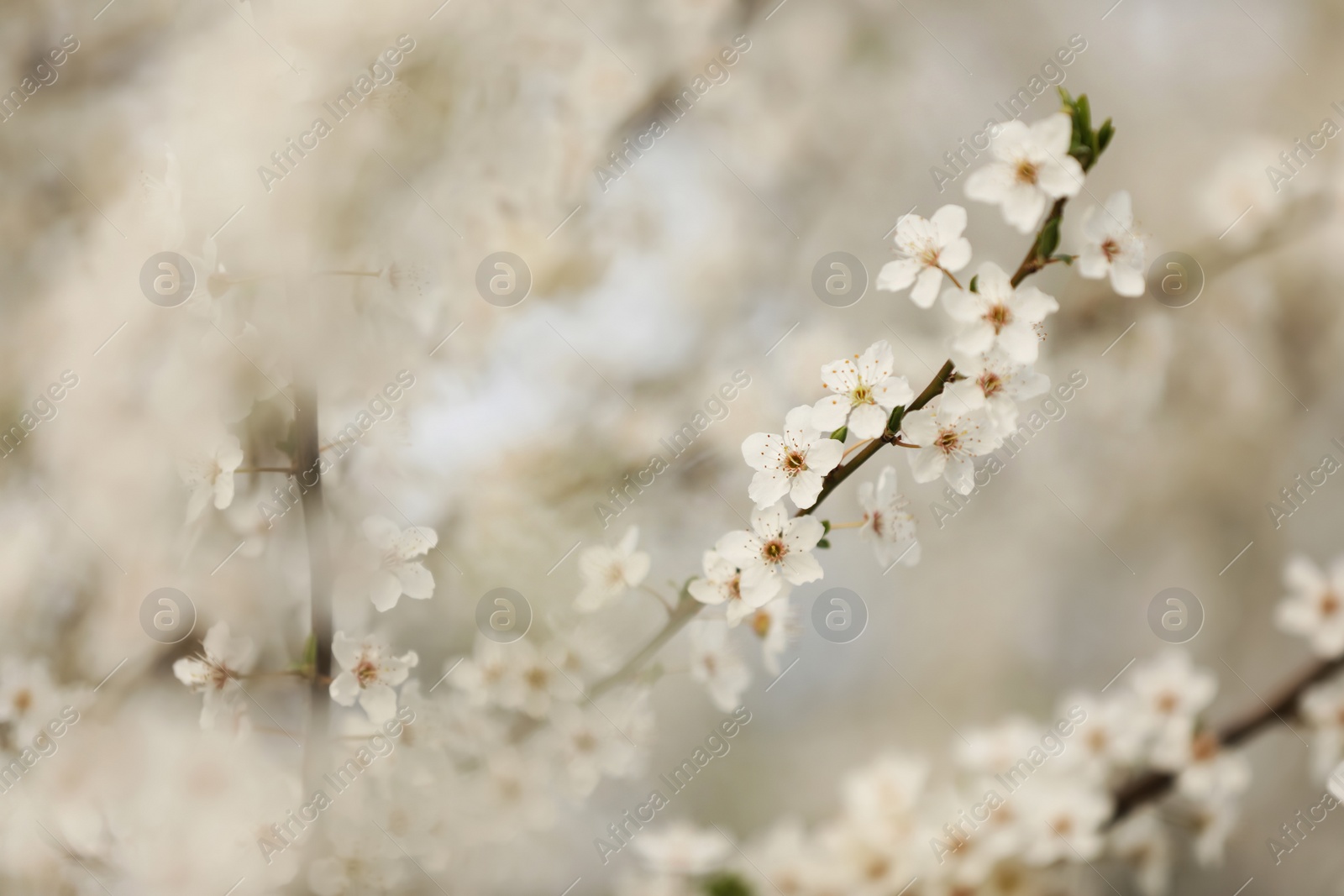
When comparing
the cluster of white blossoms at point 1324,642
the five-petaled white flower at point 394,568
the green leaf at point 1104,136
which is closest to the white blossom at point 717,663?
the five-petaled white flower at point 394,568

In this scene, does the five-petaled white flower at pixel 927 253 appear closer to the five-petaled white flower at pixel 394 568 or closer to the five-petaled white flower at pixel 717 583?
the five-petaled white flower at pixel 717 583

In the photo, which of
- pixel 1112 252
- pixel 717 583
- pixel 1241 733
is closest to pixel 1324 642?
pixel 1241 733

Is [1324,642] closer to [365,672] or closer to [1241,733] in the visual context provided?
[1241,733]

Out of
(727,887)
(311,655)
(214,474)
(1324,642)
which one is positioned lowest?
(1324,642)

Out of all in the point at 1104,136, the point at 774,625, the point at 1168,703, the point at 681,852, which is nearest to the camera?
the point at 1104,136

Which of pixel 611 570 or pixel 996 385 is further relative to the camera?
pixel 611 570

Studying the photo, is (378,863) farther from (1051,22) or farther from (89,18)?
(1051,22)

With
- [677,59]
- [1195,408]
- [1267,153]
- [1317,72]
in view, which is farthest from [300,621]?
[1317,72]
